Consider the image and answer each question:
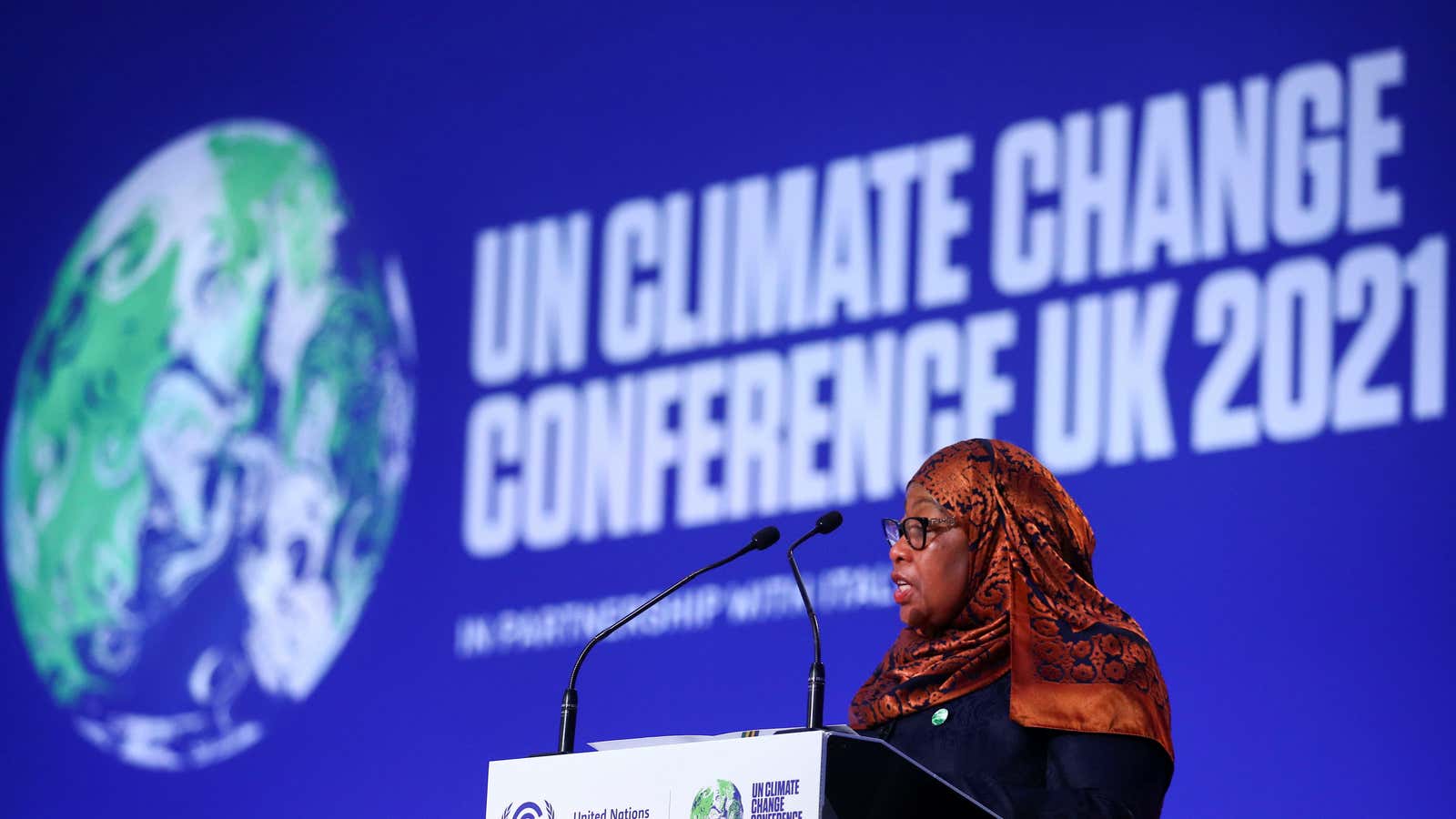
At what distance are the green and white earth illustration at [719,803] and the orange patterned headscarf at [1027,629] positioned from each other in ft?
1.67

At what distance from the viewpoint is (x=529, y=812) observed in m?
2.24

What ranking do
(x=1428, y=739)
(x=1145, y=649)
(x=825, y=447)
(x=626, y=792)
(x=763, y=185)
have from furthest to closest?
(x=763, y=185), (x=825, y=447), (x=1428, y=739), (x=1145, y=649), (x=626, y=792)

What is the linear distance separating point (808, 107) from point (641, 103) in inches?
19.7

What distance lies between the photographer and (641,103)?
15.8ft

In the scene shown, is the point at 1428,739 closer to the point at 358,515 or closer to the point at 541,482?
the point at 541,482

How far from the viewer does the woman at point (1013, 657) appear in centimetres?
238

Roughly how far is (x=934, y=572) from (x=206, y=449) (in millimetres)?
3210

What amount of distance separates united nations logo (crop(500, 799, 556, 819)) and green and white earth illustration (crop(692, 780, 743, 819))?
8.4 inches

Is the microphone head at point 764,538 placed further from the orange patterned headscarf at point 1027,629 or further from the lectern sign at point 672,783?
the lectern sign at point 672,783

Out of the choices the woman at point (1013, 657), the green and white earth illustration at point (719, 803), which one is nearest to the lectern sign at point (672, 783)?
the green and white earth illustration at point (719, 803)

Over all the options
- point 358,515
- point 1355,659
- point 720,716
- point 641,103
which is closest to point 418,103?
point 641,103

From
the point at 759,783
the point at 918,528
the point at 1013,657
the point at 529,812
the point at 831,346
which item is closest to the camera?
the point at 759,783

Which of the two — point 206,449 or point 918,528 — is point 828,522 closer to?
point 918,528

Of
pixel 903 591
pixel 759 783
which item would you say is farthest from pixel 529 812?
pixel 903 591
